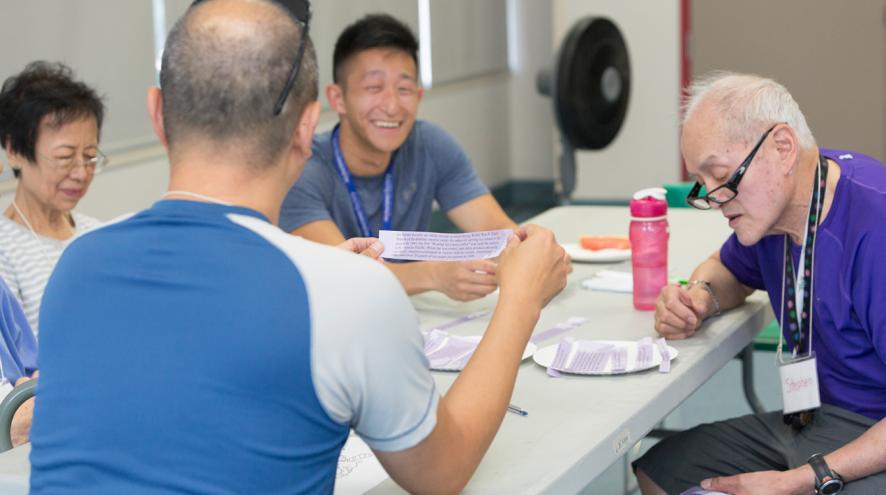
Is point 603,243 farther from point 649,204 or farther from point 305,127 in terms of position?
point 305,127

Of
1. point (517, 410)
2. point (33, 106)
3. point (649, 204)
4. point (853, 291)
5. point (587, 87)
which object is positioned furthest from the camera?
point (587, 87)

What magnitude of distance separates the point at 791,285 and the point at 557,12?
16.2ft

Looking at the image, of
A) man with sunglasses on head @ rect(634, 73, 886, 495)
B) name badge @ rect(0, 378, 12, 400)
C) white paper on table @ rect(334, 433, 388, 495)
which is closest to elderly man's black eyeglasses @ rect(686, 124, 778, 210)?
man with sunglasses on head @ rect(634, 73, 886, 495)

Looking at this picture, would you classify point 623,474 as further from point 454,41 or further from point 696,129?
point 454,41

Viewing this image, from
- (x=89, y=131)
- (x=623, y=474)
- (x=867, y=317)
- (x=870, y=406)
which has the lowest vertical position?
(x=623, y=474)

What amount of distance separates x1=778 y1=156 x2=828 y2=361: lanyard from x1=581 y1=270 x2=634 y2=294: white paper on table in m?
0.54

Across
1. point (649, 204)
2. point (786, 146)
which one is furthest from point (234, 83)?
point (649, 204)

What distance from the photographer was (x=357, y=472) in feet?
5.57

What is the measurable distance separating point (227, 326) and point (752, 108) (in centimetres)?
124

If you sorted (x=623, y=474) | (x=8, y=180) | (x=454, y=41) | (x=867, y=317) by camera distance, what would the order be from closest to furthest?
(x=867, y=317) < (x=623, y=474) < (x=8, y=180) < (x=454, y=41)

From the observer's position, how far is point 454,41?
7117 mm

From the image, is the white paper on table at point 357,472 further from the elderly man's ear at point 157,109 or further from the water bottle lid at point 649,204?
Answer: the water bottle lid at point 649,204

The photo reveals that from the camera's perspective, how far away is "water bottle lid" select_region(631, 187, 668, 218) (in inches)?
97.3

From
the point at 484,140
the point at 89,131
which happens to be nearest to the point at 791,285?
the point at 89,131
